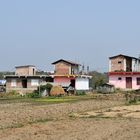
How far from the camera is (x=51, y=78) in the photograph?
76125 millimetres

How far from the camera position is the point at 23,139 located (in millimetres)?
17266

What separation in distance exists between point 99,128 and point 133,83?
54.7m

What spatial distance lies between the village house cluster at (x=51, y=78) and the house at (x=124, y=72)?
4618mm

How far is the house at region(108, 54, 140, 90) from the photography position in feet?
246

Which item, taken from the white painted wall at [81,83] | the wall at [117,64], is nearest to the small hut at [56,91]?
the white painted wall at [81,83]

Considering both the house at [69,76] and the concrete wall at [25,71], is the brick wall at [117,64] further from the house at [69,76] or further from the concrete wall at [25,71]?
the concrete wall at [25,71]

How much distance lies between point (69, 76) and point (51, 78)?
3.54 metres

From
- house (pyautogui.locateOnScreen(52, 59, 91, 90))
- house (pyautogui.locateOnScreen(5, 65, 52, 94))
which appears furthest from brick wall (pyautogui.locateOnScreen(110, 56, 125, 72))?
house (pyautogui.locateOnScreen(5, 65, 52, 94))

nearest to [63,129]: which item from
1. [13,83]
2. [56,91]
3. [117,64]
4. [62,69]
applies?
[56,91]

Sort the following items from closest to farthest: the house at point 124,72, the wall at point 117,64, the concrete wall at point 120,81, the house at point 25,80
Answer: the house at point 25,80
the concrete wall at point 120,81
the house at point 124,72
the wall at point 117,64

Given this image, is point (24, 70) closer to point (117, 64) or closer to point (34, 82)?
point (34, 82)

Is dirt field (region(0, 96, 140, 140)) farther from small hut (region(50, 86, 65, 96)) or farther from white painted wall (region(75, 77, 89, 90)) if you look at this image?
white painted wall (region(75, 77, 89, 90))

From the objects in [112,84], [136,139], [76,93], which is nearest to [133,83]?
[112,84]

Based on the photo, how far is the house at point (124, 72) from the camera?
75062 millimetres
